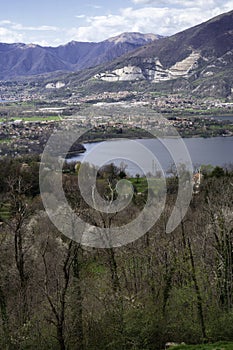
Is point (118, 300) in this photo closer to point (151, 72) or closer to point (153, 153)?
point (153, 153)

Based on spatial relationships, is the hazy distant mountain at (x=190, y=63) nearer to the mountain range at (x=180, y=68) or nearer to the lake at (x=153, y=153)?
the mountain range at (x=180, y=68)

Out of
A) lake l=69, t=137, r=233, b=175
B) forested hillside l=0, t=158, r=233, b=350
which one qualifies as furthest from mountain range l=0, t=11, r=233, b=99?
forested hillside l=0, t=158, r=233, b=350

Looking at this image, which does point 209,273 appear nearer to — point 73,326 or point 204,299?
point 204,299

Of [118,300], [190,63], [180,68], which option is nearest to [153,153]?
[118,300]

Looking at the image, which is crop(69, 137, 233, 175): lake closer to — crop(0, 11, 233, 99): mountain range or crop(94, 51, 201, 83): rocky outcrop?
crop(0, 11, 233, 99): mountain range

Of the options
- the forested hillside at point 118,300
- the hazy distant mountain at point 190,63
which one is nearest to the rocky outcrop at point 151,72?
the hazy distant mountain at point 190,63

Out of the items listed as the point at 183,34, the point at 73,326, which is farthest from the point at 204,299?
the point at 183,34
